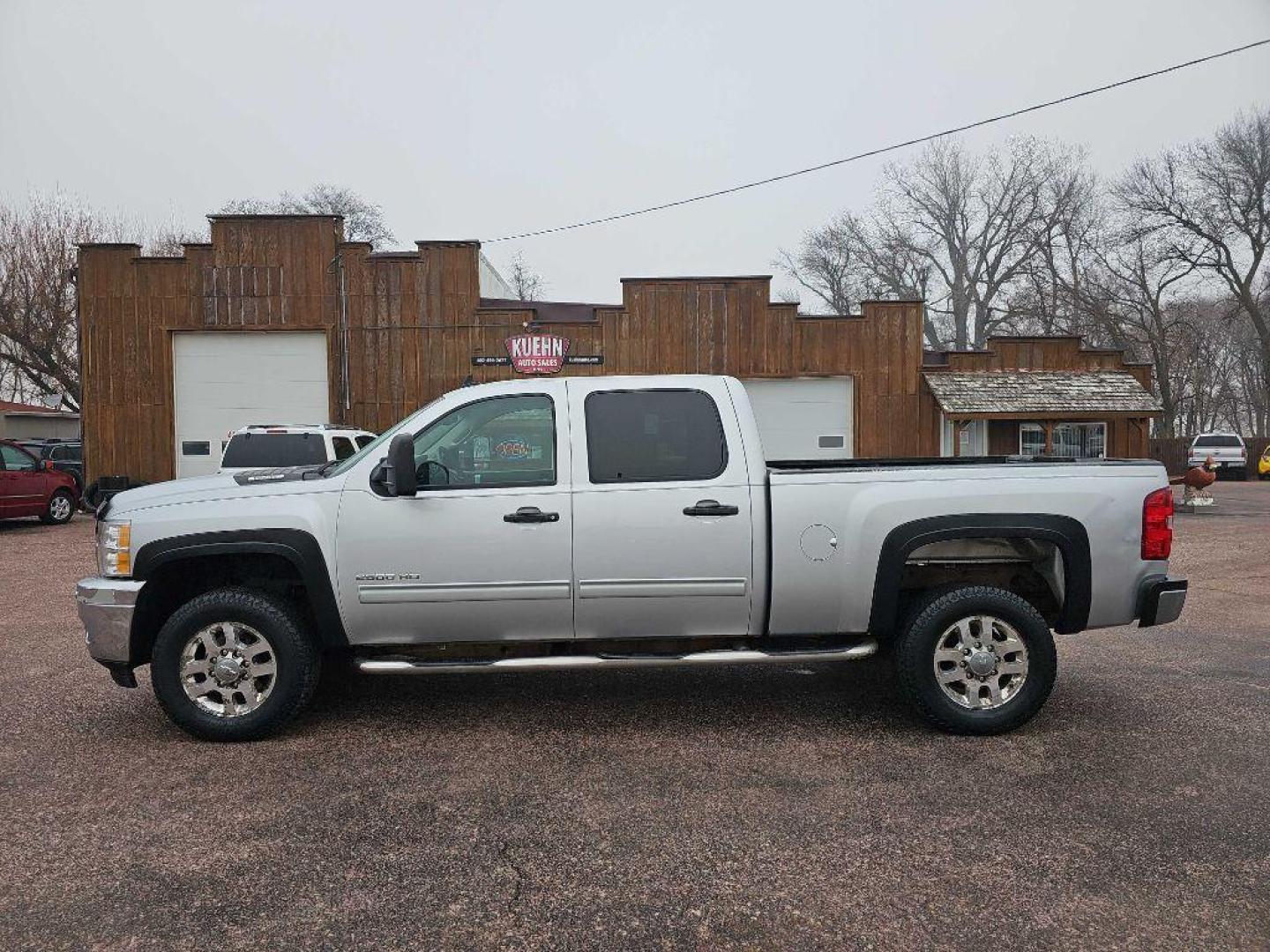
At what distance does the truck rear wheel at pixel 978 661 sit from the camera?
4.64 metres

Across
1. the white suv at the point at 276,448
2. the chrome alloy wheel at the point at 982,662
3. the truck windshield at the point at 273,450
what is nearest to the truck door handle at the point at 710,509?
the chrome alloy wheel at the point at 982,662

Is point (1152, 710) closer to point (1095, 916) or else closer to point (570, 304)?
point (1095, 916)

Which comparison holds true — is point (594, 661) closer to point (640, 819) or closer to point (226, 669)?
point (640, 819)

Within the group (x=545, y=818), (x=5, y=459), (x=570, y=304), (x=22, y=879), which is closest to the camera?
(x=22, y=879)

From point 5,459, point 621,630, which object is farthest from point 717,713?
point 5,459

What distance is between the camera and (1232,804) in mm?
3805

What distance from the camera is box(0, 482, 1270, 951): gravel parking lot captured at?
2922 mm

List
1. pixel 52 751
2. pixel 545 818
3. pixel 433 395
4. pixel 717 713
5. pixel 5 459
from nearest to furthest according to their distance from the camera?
1. pixel 545 818
2. pixel 52 751
3. pixel 717 713
4. pixel 5 459
5. pixel 433 395

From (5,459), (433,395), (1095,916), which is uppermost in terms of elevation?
(433,395)

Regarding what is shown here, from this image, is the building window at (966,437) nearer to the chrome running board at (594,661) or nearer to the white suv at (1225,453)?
the white suv at (1225,453)

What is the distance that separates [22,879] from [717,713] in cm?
326

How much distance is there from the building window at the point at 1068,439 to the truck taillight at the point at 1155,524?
21380mm

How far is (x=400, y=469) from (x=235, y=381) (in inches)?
752

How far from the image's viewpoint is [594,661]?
4.61 m
